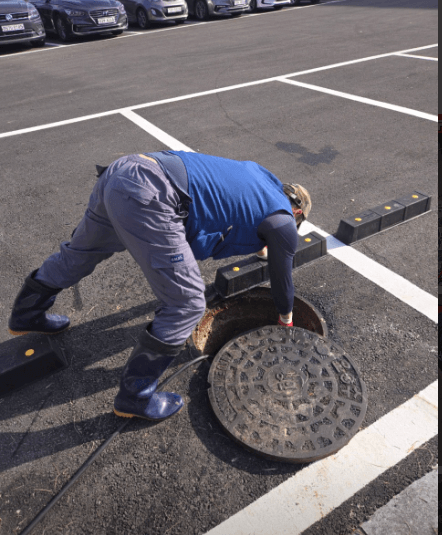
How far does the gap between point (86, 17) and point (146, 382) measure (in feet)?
43.2

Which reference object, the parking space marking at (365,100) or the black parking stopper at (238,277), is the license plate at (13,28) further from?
the black parking stopper at (238,277)

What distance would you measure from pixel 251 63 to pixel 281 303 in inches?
326

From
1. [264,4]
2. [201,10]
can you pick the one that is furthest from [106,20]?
[264,4]

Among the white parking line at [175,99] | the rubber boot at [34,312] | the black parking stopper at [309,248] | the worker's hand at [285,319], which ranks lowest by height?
the worker's hand at [285,319]

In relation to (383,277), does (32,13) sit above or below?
above

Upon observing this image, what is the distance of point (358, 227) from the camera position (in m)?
4.05

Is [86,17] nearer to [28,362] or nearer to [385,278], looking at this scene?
[385,278]

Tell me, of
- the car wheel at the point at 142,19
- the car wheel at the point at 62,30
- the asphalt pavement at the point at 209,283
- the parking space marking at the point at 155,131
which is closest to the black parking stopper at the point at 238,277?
the asphalt pavement at the point at 209,283

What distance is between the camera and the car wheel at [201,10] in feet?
51.3

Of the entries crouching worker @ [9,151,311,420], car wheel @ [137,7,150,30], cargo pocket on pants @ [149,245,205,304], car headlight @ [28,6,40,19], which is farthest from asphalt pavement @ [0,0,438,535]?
car wheel @ [137,7,150,30]

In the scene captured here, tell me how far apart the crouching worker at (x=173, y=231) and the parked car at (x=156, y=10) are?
14.1m

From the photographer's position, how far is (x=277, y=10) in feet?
56.8

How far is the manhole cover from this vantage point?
248cm

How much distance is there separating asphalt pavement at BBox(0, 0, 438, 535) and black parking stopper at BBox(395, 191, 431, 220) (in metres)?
0.08
